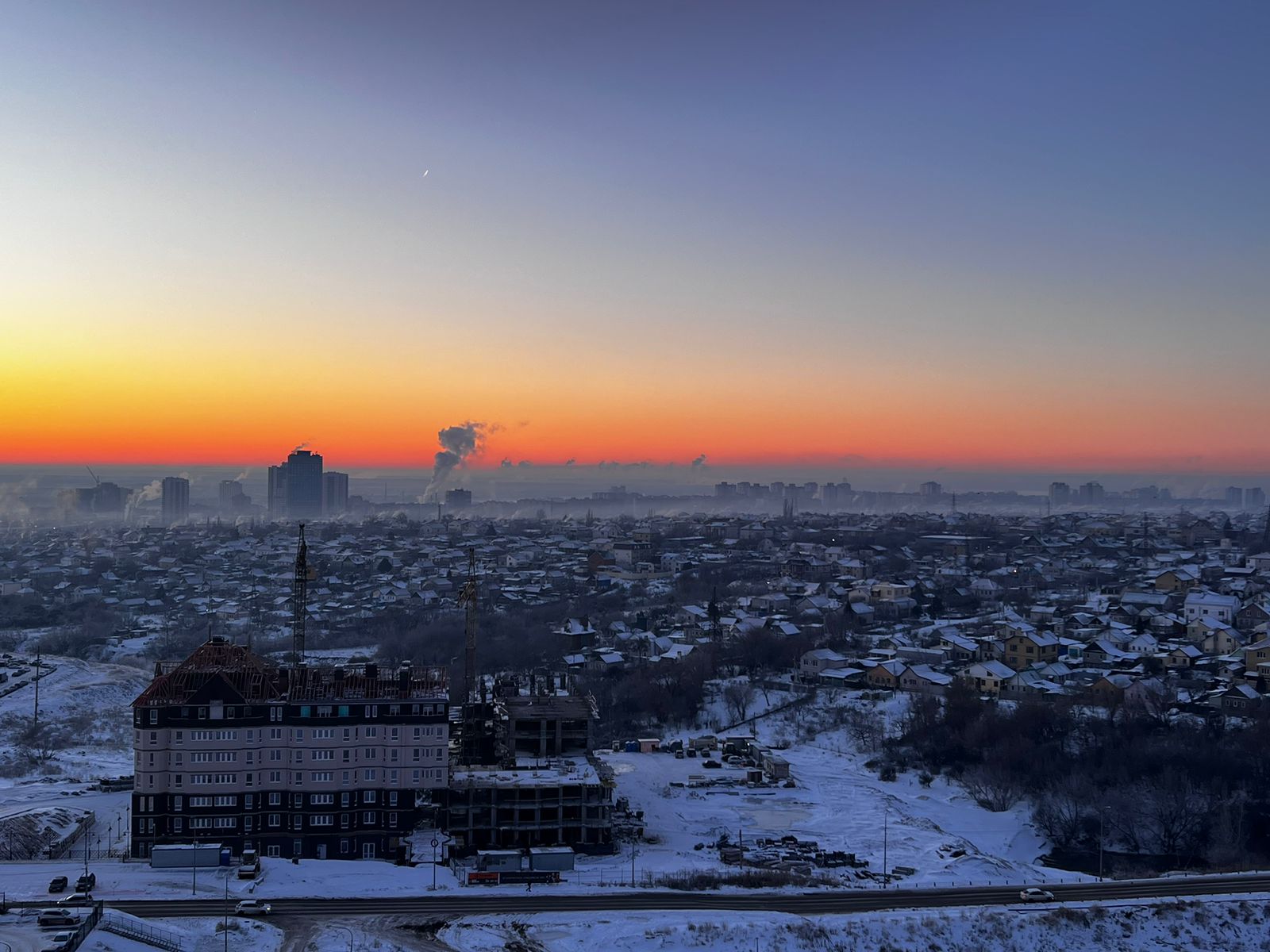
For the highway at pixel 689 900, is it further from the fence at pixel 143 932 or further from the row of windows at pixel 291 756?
the row of windows at pixel 291 756

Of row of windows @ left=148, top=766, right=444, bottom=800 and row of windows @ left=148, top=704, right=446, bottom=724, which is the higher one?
row of windows @ left=148, top=704, right=446, bottom=724

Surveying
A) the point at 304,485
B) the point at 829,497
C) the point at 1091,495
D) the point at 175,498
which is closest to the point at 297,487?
the point at 304,485

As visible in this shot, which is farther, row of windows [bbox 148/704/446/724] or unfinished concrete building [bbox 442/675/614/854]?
unfinished concrete building [bbox 442/675/614/854]

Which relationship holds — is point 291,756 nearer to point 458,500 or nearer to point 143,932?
point 143,932

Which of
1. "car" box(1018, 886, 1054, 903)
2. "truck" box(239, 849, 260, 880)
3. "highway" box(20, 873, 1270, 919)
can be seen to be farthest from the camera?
"truck" box(239, 849, 260, 880)

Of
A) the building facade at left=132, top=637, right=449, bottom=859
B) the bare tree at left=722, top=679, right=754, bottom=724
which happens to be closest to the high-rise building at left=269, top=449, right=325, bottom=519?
the bare tree at left=722, top=679, right=754, bottom=724

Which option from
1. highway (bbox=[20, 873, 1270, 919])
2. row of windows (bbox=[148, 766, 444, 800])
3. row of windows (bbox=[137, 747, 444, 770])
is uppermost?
row of windows (bbox=[137, 747, 444, 770])

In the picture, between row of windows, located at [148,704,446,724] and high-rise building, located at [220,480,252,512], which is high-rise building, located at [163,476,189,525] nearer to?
high-rise building, located at [220,480,252,512]
